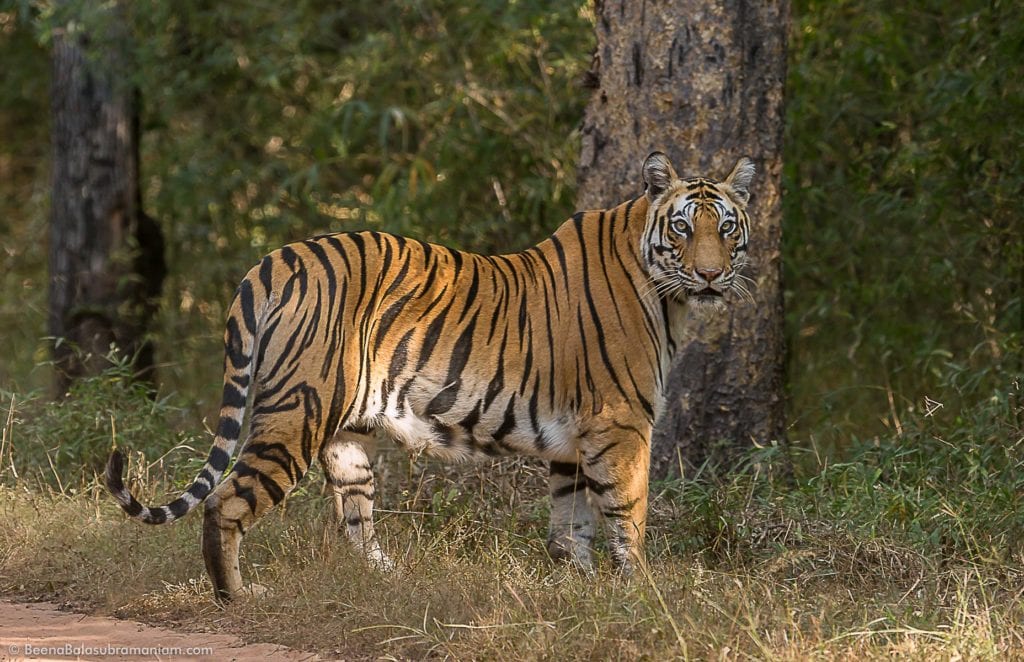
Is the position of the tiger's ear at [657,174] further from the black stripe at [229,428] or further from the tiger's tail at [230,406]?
the black stripe at [229,428]

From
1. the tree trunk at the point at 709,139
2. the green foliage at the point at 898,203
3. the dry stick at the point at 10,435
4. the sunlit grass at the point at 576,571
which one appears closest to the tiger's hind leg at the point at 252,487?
the sunlit grass at the point at 576,571

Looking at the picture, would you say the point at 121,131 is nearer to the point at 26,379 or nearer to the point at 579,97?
the point at 26,379

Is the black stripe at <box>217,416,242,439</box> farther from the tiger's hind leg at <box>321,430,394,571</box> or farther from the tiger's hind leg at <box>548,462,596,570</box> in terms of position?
the tiger's hind leg at <box>548,462,596,570</box>

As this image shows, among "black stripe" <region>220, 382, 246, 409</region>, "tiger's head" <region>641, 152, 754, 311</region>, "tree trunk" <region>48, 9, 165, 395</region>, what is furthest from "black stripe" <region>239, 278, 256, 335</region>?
"tree trunk" <region>48, 9, 165, 395</region>

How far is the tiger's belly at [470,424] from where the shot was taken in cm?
538

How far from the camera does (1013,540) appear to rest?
17.7 ft

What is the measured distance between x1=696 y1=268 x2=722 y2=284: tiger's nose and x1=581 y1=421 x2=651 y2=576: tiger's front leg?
0.62 metres

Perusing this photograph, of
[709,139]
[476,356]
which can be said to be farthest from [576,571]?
[709,139]

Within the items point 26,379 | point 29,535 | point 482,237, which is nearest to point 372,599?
point 29,535

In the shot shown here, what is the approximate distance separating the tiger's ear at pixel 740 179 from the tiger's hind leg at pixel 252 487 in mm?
1896

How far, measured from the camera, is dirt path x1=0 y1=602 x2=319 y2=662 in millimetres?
4496

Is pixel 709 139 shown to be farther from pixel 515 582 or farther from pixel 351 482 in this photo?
pixel 515 582

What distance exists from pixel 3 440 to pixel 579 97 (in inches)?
175

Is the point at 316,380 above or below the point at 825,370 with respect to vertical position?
above
